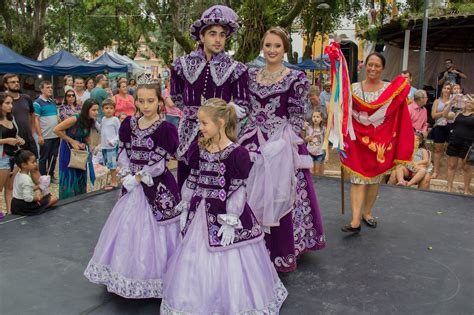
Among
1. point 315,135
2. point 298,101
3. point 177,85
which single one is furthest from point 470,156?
point 177,85

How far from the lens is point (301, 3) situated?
34.2 ft

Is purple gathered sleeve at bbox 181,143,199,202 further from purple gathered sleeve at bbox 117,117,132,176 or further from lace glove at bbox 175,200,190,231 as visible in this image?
purple gathered sleeve at bbox 117,117,132,176

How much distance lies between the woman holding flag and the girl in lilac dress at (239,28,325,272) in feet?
2.41

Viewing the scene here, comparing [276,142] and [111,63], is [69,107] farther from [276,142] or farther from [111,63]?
[111,63]

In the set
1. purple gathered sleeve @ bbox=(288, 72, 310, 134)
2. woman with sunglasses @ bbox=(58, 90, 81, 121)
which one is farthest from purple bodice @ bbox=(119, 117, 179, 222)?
woman with sunglasses @ bbox=(58, 90, 81, 121)

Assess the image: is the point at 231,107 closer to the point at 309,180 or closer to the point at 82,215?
the point at 309,180

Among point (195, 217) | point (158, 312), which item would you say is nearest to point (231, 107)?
point (195, 217)

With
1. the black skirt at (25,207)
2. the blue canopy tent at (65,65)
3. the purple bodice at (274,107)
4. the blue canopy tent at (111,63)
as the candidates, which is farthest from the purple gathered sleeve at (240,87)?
the blue canopy tent at (111,63)

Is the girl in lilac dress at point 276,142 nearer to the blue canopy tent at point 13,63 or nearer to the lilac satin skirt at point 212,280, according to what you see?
the lilac satin skirt at point 212,280

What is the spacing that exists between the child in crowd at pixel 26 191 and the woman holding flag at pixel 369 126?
2.89m

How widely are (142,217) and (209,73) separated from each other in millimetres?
1057

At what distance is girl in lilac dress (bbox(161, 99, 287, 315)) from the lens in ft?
7.91

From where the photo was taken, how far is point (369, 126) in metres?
4.10

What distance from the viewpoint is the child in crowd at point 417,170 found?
20.6 feet
